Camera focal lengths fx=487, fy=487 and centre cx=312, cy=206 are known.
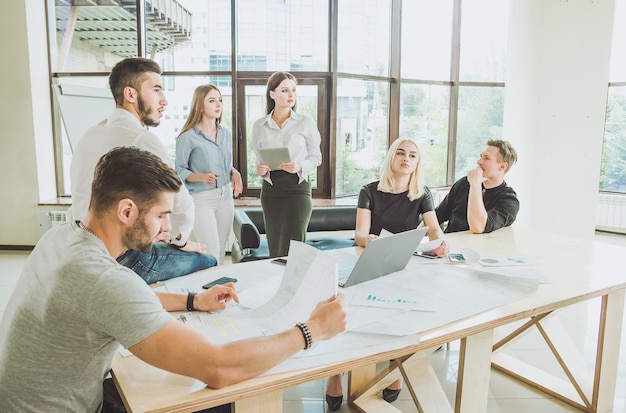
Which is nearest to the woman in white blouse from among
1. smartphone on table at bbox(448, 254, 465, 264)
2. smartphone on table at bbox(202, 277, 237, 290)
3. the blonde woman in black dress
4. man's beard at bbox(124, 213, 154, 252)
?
the blonde woman in black dress

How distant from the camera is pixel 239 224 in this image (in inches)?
134

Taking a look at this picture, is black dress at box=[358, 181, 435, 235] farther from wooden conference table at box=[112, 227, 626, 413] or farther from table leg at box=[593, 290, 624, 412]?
table leg at box=[593, 290, 624, 412]

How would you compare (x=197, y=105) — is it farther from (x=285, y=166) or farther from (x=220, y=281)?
(x=220, y=281)

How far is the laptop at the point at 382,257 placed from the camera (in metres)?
1.66

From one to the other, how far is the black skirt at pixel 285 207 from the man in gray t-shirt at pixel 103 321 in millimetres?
1979

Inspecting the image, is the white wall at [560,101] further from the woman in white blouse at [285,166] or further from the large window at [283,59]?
the woman in white blouse at [285,166]

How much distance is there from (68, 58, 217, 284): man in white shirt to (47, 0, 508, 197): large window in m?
3.21

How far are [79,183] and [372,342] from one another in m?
1.25

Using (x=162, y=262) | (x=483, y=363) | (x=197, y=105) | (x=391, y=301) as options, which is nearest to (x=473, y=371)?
(x=483, y=363)

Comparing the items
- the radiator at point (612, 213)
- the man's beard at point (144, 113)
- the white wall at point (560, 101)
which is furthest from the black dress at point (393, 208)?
the radiator at point (612, 213)

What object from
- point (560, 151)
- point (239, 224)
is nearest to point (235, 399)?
point (239, 224)

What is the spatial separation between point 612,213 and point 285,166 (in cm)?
500

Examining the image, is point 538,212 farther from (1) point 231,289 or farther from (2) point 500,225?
(1) point 231,289

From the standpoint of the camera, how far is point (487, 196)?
9.60 ft
